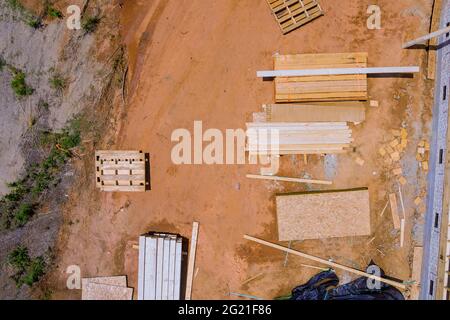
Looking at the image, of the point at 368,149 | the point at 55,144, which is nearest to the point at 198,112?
the point at 55,144

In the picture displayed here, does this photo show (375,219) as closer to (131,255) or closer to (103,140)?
(131,255)

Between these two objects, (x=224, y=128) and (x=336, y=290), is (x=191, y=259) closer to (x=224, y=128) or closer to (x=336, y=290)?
(x=224, y=128)

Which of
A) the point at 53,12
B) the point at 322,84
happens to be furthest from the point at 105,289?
the point at 322,84

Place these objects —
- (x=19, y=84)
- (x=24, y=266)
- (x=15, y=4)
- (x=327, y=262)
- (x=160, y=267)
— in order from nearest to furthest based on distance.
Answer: (x=160, y=267) → (x=19, y=84) → (x=15, y=4) → (x=327, y=262) → (x=24, y=266)

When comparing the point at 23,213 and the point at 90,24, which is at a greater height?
the point at 90,24

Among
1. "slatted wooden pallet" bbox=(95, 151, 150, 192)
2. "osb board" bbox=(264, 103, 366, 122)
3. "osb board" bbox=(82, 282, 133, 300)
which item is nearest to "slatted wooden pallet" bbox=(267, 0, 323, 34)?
"osb board" bbox=(264, 103, 366, 122)

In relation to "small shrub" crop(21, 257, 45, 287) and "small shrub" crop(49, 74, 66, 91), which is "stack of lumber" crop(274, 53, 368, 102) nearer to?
"small shrub" crop(49, 74, 66, 91)
